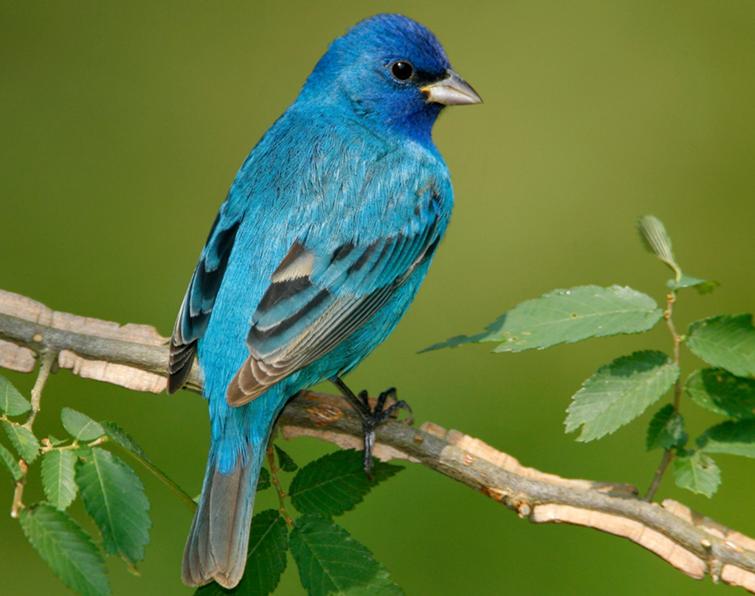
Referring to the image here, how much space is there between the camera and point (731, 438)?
2.95 meters

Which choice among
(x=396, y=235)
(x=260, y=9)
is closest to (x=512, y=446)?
(x=396, y=235)

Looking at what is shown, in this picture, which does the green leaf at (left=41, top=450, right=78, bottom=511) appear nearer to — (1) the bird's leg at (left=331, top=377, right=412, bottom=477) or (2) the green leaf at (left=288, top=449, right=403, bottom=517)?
(2) the green leaf at (left=288, top=449, right=403, bottom=517)

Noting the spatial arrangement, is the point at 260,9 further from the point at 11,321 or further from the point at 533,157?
the point at 11,321

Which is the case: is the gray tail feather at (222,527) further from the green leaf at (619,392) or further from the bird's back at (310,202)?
the green leaf at (619,392)

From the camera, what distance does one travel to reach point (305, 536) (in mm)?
2865

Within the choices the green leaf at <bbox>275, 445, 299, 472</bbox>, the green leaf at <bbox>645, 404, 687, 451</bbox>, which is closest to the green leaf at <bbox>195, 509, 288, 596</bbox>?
the green leaf at <bbox>275, 445, 299, 472</bbox>

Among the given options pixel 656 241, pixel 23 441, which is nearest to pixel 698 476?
pixel 656 241

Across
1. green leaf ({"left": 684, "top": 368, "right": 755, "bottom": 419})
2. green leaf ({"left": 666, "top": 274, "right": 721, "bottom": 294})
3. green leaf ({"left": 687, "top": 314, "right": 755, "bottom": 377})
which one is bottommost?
green leaf ({"left": 684, "top": 368, "right": 755, "bottom": 419})

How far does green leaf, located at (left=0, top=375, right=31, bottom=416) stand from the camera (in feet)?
9.05

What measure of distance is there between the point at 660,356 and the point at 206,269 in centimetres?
153

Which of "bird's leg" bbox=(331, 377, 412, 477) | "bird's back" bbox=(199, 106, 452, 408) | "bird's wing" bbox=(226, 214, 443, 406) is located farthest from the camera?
"bird's back" bbox=(199, 106, 452, 408)

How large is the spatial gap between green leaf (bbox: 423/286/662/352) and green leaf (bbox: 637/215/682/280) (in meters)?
0.11

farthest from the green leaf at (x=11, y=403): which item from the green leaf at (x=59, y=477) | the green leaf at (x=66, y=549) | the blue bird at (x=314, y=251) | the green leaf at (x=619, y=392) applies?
the green leaf at (x=619, y=392)

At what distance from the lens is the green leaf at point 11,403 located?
2.76 m
